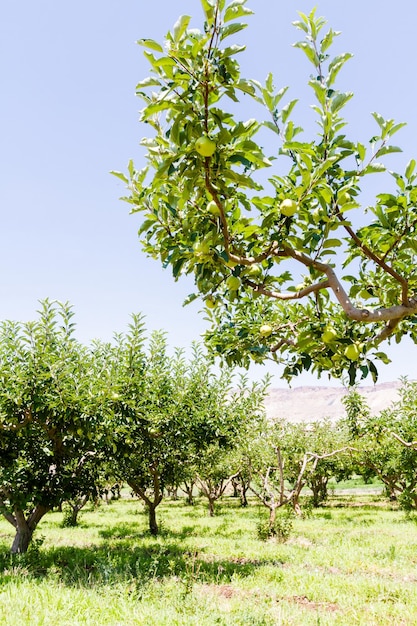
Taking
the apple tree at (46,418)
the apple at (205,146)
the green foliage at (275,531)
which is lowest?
the green foliage at (275,531)

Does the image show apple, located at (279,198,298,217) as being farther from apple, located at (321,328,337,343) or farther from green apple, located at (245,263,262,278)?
apple, located at (321,328,337,343)

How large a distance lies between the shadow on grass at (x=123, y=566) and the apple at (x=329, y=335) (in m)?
4.84

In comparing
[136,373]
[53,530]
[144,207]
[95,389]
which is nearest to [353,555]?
[136,373]

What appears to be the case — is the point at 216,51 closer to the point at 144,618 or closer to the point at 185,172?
the point at 185,172

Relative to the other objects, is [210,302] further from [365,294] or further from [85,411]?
[85,411]

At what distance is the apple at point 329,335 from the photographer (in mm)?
3001

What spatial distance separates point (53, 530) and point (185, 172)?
18022mm

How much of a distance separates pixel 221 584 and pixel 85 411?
356cm

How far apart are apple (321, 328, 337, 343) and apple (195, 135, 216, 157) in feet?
5.22

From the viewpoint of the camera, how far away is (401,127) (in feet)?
7.79

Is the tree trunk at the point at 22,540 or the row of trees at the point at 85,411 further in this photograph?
the tree trunk at the point at 22,540

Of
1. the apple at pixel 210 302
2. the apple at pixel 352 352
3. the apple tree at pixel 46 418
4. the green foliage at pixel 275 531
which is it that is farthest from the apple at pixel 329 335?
the green foliage at pixel 275 531

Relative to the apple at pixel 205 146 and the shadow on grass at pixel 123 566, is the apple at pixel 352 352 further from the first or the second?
the shadow on grass at pixel 123 566

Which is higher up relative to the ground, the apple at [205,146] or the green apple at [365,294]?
the apple at [205,146]
